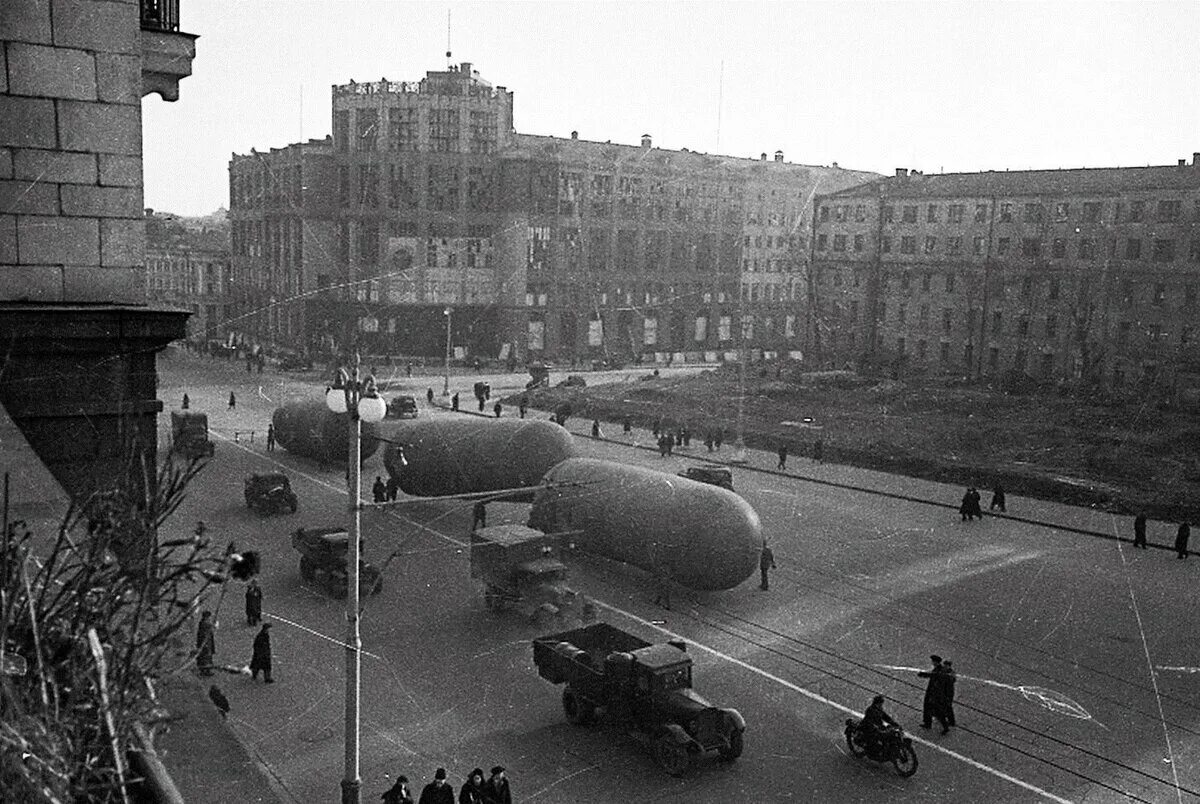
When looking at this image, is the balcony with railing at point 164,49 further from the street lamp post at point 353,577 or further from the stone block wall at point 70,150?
the street lamp post at point 353,577

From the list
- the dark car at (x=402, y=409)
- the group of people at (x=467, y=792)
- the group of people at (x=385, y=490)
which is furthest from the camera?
the dark car at (x=402, y=409)

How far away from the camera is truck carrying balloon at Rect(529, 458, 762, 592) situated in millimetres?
19719

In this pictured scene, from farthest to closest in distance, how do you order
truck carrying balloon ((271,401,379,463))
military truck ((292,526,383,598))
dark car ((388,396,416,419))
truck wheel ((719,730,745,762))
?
dark car ((388,396,416,419)), truck carrying balloon ((271,401,379,463)), military truck ((292,526,383,598)), truck wheel ((719,730,745,762))

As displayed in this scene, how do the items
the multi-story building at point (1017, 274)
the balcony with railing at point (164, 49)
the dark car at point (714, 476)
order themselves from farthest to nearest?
the multi-story building at point (1017, 274) → the dark car at point (714, 476) → the balcony with railing at point (164, 49)

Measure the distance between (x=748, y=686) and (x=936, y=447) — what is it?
26848 mm

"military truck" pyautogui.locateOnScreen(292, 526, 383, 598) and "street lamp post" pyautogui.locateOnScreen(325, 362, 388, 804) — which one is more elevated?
"street lamp post" pyautogui.locateOnScreen(325, 362, 388, 804)

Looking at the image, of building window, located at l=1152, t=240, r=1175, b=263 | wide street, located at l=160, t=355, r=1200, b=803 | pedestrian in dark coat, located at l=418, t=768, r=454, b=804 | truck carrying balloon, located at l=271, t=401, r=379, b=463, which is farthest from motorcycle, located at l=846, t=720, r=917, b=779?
building window, located at l=1152, t=240, r=1175, b=263

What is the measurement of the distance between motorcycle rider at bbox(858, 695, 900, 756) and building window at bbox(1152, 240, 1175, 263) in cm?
4770

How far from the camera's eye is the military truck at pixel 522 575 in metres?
18.9

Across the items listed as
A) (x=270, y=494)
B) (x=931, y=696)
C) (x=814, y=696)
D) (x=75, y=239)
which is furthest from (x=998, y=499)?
(x=75, y=239)

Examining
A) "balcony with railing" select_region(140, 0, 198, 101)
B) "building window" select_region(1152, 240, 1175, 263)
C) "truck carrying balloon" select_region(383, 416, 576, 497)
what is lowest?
"truck carrying balloon" select_region(383, 416, 576, 497)

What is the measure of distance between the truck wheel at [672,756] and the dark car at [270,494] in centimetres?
1707

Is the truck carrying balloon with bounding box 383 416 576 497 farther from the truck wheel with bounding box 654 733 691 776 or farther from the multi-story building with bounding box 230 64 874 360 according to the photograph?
the multi-story building with bounding box 230 64 874 360

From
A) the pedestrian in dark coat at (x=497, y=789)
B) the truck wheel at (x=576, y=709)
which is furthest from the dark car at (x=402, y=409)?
the pedestrian in dark coat at (x=497, y=789)
